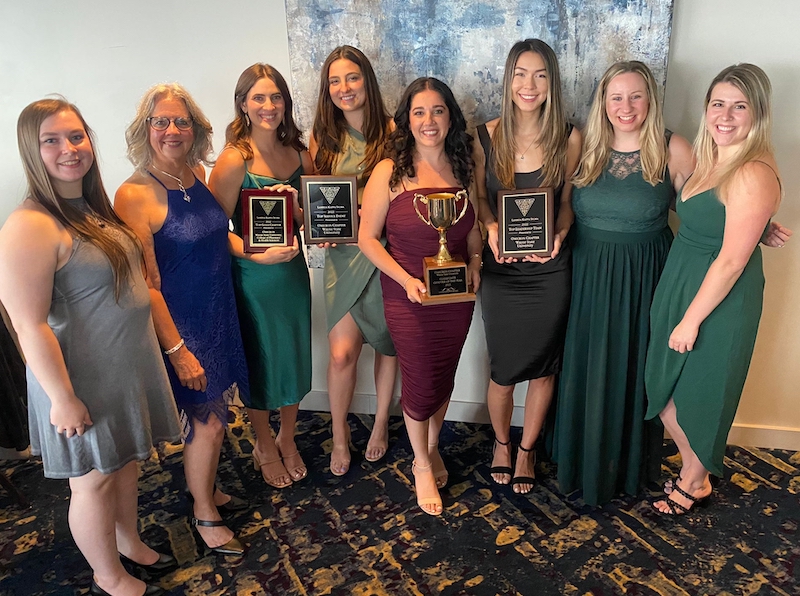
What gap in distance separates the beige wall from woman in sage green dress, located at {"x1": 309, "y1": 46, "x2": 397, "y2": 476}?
47 centimetres

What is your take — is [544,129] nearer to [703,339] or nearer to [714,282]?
[714,282]

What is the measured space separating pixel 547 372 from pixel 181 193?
63.7 inches

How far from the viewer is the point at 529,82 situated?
7.66ft

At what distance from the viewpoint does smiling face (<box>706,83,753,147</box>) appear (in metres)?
2.13

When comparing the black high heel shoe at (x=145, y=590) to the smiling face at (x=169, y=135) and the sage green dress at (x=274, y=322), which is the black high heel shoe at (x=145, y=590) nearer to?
the sage green dress at (x=274, y=322)

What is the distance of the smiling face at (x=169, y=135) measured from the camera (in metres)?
2.05

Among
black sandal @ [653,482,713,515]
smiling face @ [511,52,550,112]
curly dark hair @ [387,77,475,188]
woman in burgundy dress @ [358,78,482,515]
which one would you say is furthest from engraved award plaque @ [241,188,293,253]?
black sandal @ [653,482,713,515]

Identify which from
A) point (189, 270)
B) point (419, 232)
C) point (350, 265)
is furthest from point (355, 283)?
point (189, 270)

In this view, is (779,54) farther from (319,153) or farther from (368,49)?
(319,153)

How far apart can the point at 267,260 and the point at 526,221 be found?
100 cm

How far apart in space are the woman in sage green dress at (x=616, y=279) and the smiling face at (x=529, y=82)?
209mm

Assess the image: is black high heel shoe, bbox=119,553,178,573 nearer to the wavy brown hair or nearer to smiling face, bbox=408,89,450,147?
the wavy brown hair

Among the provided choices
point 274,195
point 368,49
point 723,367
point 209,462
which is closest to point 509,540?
point 723,367
